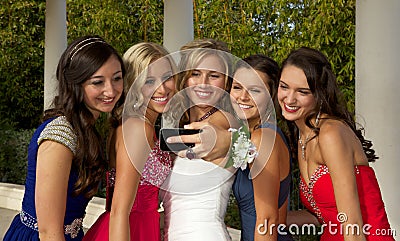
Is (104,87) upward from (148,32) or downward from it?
downward

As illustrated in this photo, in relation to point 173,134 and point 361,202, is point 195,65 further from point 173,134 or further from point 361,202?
point 361,202

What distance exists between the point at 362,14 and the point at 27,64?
31.4ft

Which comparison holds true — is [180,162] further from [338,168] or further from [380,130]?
[380,130]

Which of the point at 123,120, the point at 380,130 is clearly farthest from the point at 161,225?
the point at 380,130

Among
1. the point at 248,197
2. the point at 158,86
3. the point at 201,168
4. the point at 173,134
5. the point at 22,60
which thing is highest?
the point at 22,60

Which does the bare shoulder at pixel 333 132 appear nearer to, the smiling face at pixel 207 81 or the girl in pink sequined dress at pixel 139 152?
the smiling face at pixel 207 81

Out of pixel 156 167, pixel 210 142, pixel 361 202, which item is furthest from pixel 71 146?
pixel 361 202

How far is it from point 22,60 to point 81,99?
10.4 metres

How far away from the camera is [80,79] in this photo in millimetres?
2443

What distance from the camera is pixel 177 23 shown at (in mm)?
6176

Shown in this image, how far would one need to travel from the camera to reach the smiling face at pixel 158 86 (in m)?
2.61

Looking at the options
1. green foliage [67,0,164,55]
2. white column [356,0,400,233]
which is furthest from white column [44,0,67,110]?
white column [356,0,400,233]

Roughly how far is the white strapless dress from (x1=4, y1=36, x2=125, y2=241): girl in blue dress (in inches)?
15.8

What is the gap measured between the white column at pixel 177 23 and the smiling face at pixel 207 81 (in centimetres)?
345
